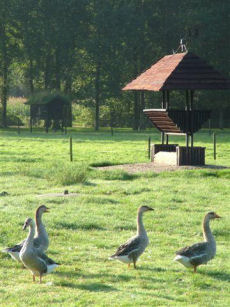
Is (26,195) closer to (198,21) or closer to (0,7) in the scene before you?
(198,21)

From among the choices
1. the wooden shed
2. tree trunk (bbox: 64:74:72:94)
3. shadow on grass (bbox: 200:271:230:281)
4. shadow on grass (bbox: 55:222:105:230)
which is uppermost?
tree trunk (bbox: 64:74:72:94)

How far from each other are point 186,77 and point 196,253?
21.4 meters

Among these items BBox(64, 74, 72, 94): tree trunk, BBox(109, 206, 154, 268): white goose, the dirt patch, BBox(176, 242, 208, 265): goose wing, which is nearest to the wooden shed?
BBox(64, 74, 72, 94): tree trunk

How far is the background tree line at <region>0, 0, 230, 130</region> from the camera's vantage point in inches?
3019

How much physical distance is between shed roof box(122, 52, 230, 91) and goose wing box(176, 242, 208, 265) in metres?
20.3

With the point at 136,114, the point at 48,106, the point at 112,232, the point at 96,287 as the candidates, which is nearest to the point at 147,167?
the point at 112,232

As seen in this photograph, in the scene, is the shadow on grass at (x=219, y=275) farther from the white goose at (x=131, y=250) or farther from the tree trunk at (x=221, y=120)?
the tree trunk at (x=221, y=120)

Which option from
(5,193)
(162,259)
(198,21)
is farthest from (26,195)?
(198,21)

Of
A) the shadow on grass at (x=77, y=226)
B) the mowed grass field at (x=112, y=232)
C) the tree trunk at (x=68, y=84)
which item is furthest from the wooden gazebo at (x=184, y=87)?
the tree trunk at (x=68, y=84)

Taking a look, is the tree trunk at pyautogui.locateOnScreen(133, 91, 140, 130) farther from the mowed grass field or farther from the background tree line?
the mowed grass field

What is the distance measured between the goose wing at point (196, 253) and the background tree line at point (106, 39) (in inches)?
2521

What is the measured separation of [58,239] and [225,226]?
172 inches

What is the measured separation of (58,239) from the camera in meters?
15.6

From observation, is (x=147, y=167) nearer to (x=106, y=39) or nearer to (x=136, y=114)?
(x=106, y=39)
